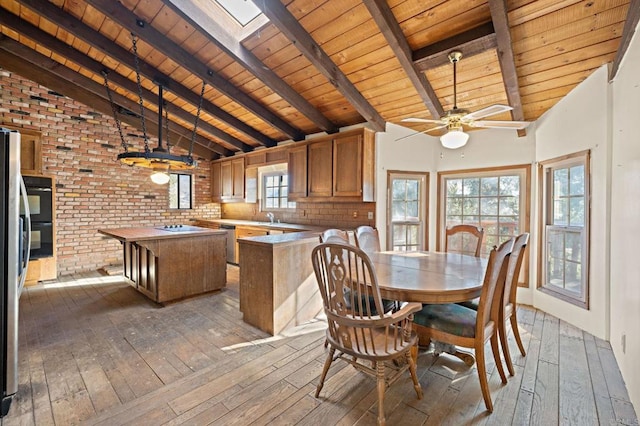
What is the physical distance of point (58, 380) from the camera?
2.05 m

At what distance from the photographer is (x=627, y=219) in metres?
2.14

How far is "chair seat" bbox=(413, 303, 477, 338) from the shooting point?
1.84m

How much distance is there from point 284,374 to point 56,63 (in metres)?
5.32

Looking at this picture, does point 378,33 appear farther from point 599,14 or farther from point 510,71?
point 599,14

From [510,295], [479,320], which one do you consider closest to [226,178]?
[510,295]

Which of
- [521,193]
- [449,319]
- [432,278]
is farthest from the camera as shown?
[521,193]

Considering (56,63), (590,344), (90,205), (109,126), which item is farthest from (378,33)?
(90,205)

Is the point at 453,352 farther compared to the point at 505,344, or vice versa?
the point at 453,352

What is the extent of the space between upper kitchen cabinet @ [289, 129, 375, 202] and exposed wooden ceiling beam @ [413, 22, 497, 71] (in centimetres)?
133

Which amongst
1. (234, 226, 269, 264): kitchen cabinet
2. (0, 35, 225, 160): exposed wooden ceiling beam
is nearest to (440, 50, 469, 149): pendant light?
(234, 226, 269, 264): kitchen cabinet

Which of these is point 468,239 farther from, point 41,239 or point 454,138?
point 41,239

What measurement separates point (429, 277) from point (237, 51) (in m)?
2.90

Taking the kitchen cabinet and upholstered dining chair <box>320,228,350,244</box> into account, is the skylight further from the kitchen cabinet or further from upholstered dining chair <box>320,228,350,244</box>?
the kitchen cabinet

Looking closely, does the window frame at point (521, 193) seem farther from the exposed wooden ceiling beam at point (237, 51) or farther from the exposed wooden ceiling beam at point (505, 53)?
the exposed wooden ceiling beam at point (237, 51)
